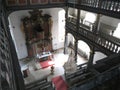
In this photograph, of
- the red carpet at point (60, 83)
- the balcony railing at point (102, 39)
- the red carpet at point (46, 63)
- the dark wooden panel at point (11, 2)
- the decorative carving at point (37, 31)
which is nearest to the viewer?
the red carpet at point (60, 83)

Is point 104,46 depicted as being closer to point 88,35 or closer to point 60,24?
point 88,35

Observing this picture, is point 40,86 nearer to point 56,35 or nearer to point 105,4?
point 105,4

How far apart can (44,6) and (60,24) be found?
3.38 metres

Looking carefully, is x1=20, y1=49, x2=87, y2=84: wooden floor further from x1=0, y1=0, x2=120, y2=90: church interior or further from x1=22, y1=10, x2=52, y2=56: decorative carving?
x1=22, y1=10, x2=52, y2=56: decorative carving

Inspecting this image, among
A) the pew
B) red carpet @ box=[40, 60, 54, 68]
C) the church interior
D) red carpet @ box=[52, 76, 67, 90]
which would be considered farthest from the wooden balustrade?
red carpet @ box=[52, 76, 67, 90]

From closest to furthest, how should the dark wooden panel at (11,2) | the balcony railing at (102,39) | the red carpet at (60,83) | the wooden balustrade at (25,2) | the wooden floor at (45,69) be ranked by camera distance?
the red carpet at (60,83) < the balcony railing at (102,39) < the dark wooden panel at (11,2) < the wooden balustrade at (25,2) < the wooden floor at (45,69)

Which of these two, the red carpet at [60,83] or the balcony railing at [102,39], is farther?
the balcony railing at [102,39]

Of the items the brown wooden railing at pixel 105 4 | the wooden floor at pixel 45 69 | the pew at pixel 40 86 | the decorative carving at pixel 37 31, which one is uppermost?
the brown wooden railing at pixel 105 4

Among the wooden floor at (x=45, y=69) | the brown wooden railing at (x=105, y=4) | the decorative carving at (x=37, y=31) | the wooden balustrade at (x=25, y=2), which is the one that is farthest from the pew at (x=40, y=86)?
the wooden balustrade at (x=25, y=2)

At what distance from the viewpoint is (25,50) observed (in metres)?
11.5

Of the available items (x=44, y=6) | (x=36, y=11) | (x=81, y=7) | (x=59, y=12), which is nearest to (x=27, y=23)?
(x=36, y=11)

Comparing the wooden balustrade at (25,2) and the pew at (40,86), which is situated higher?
the wooden balustrade at (25,2)

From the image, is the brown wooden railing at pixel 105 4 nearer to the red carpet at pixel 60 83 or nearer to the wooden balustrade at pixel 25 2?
the wooden balustrade at pixel 25 2

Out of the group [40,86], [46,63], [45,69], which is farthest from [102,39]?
[46,63]
